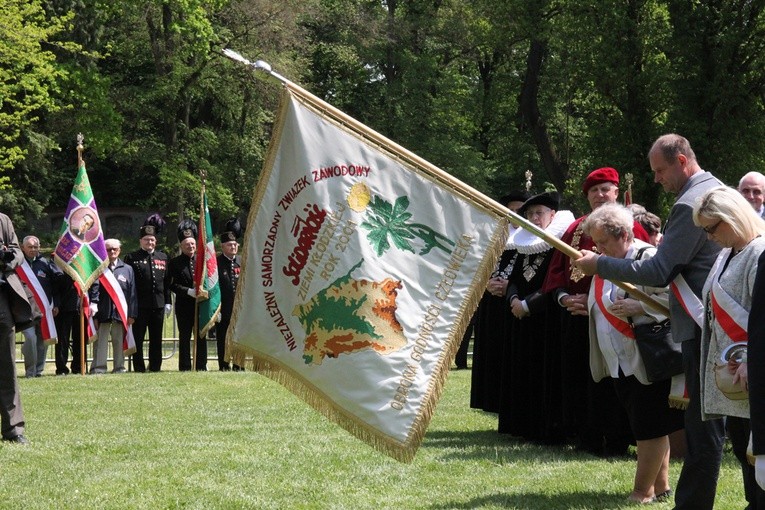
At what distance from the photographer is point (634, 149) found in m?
28.8

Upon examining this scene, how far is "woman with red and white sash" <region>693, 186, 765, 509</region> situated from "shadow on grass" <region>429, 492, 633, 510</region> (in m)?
1.77

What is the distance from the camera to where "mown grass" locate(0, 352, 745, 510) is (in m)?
7.31

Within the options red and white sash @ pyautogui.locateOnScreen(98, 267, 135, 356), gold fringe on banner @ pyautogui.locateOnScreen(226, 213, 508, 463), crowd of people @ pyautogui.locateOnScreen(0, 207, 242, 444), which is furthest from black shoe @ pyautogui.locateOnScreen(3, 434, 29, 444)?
red and white sash @ pyautogui.locateOnScreen(98, 267, 135, 356)

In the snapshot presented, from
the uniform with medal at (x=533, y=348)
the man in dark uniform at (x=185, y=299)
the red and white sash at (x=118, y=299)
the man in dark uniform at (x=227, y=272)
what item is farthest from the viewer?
the man in dark uniform at (x=227, y=272)

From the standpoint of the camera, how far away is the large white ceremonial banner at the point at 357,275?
5602mm

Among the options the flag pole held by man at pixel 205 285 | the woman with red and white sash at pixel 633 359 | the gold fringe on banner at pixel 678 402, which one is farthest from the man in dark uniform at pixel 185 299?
the gold fringe on banner at pixel 678 402

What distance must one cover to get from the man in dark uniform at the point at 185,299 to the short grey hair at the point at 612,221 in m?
12.6

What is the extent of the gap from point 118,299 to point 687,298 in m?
13.1

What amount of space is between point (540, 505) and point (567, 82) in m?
26.6

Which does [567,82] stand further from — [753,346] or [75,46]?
[753,346]

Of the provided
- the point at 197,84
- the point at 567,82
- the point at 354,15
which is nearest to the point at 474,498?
the point at 567,82

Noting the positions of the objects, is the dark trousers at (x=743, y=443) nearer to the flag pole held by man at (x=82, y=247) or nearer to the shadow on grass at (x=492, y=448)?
the shadow on grass at (x=492, y=448)

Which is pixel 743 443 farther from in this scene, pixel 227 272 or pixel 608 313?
pixel 227 272

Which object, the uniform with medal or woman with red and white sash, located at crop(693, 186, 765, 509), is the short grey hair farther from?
the uniform with medal
